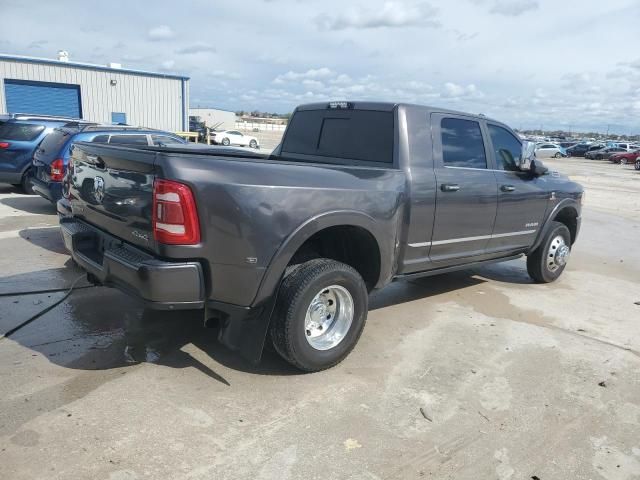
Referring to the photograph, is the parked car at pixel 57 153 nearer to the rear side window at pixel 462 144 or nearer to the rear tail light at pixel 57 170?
the rear tail light at pixel 57 170

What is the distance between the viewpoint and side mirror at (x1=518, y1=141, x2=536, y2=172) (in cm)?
565

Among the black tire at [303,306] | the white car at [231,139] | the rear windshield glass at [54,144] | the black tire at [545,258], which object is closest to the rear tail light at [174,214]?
the black tire at [303,306]

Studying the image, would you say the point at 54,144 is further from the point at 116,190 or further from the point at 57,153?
the point at 116,190

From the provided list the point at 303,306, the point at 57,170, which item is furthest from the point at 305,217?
the point at 57,170

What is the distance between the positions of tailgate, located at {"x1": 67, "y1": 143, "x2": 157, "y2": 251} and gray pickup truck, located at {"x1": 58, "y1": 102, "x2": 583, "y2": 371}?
1 centimetres

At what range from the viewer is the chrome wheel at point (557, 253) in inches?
262

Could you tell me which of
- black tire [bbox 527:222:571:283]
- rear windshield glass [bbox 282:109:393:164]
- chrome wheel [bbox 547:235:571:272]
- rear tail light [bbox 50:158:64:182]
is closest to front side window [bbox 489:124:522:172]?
black tire [bbox 527:222:571:283]

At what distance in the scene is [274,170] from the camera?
Result: 342cm

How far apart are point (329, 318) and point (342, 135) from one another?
187 cm

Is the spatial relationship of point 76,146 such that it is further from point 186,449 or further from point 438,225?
point 438,225

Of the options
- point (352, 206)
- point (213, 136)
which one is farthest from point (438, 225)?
point (213, 136)

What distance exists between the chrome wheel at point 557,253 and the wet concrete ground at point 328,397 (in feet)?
3.65

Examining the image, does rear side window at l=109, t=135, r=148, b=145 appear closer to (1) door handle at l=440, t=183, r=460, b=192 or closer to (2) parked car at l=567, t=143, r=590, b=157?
(1) door handle at l=440, t=183, r=460, b=192

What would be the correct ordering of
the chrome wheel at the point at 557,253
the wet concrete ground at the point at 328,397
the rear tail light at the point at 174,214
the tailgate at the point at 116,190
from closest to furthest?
1. the wet concrete ground at the point at 328,397
2. the rear tail light at the point at 174,214
3. the tailgate at the point at 116,190
4. the chrome wheel at the point at 557,253
